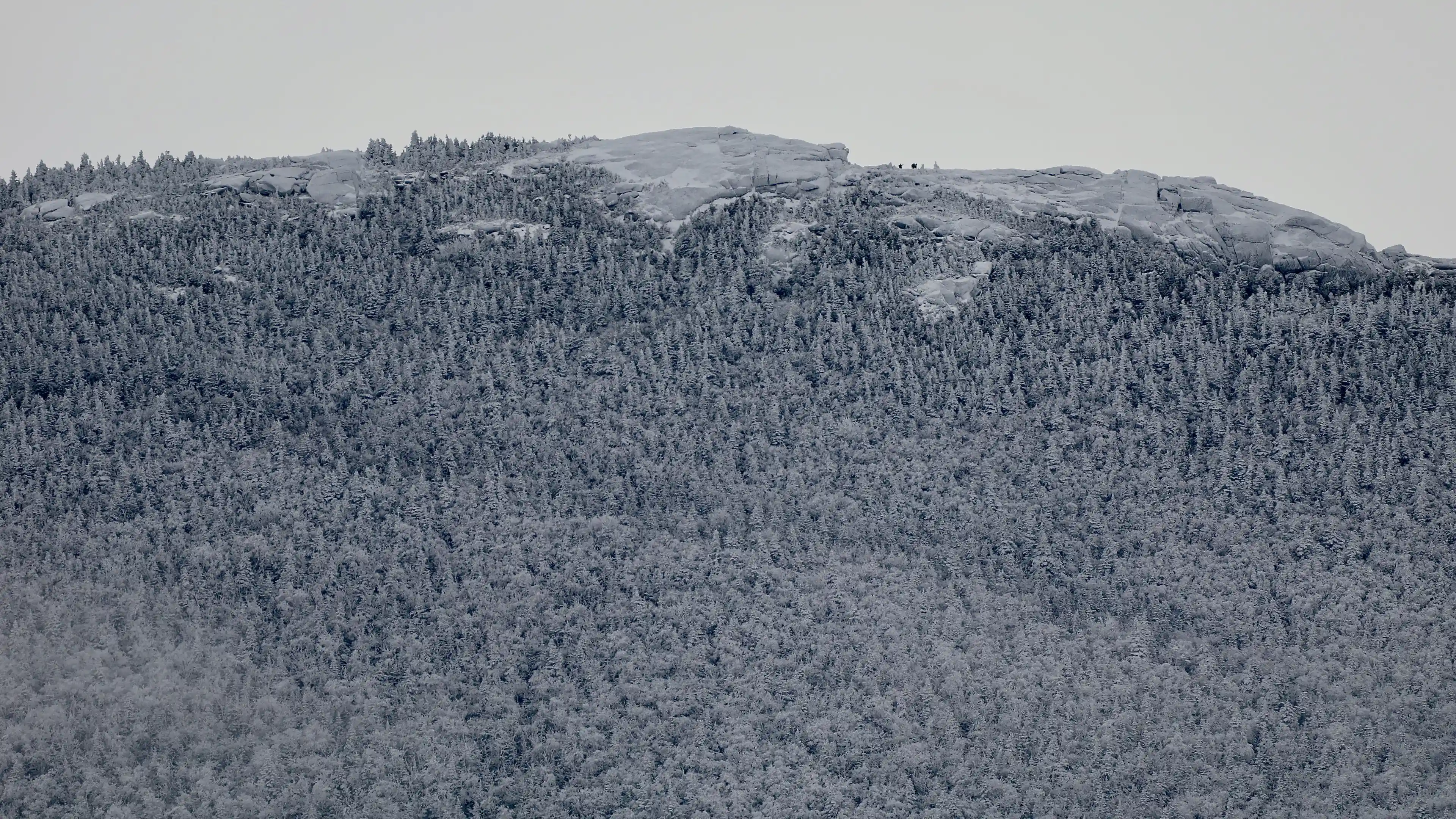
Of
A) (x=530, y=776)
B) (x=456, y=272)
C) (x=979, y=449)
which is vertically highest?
(x=456, y=272)

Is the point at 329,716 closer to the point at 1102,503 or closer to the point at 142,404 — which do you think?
the point at 142,404

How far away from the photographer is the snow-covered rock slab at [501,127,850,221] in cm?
16412

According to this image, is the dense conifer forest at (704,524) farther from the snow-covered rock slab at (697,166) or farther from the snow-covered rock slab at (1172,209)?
the snow-covered rock slab at (697,166)

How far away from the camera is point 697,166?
17200 cm

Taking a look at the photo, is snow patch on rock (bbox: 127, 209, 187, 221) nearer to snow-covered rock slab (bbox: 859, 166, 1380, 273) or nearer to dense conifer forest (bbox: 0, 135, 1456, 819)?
dense conifer forest (bbox: 0, 135, 1456, 819)

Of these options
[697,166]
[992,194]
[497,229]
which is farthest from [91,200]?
[992,194]

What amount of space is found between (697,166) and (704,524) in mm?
59764

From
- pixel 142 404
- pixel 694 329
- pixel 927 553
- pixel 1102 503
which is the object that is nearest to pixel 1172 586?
pixel 1102 503

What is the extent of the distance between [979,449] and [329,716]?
185ft

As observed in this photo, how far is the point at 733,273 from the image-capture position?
489ft

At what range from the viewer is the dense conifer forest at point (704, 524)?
4092 inches

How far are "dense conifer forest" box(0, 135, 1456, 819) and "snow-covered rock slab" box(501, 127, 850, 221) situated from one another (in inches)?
348

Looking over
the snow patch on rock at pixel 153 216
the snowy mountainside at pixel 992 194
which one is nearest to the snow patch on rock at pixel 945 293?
the snowy mountainside at pixel 992 194

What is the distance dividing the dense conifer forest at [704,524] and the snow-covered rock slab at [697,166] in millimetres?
8844
